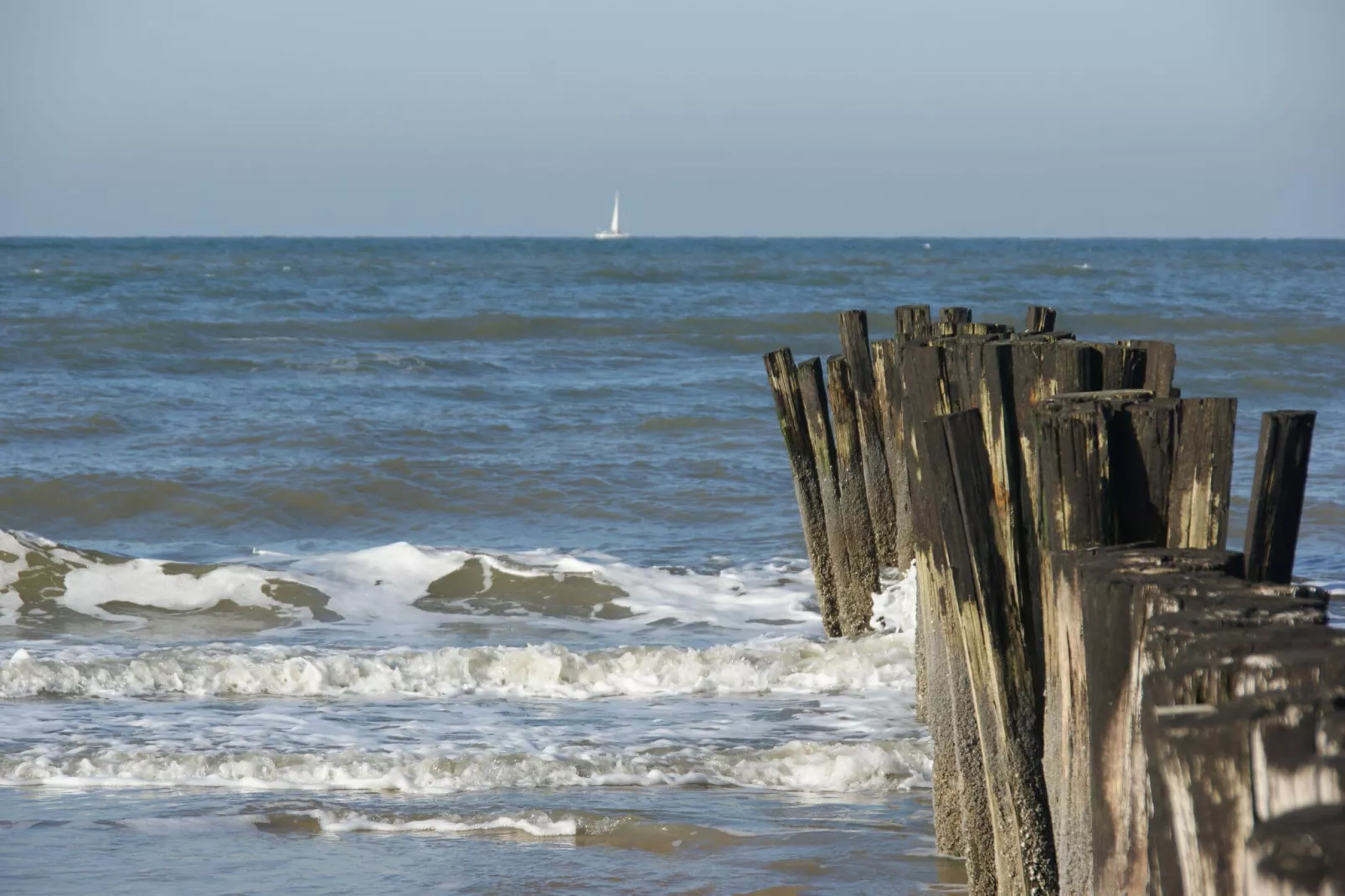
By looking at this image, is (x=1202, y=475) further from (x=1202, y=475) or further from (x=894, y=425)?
(x=894, y=425)

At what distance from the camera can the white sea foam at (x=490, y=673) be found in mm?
6512

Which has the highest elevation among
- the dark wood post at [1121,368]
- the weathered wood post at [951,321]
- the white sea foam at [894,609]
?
the weathered wood post at [951,321]

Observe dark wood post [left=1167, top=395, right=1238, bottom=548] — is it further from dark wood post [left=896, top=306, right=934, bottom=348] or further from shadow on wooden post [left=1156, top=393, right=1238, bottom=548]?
dark wood post [left=896, top=306, right=934, bottom=348]

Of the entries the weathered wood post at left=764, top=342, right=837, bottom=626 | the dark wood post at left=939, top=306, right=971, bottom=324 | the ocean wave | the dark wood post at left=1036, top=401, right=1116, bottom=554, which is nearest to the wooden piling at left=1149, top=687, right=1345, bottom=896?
the dark wood post at left=1036, top=401, right=1116, bottom=554

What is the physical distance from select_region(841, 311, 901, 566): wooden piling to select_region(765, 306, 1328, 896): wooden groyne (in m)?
2.00

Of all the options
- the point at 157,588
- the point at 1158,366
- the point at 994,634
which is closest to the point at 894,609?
the point at 1158,366

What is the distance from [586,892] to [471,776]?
3.94 feet

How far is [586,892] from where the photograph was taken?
13.5ft

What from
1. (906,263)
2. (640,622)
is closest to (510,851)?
(640,622)

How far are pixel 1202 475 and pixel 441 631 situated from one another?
602cm

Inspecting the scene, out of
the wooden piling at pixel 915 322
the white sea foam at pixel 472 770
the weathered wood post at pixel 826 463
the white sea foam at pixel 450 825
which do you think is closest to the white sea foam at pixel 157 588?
the white sea foam at pixel 472 770

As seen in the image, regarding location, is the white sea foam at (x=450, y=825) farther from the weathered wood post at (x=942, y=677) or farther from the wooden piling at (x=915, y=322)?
the wooden piling at (x=915, y=322)

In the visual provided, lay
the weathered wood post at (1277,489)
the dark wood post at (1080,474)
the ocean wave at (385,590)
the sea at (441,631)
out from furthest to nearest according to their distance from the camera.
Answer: the ocean wave at (385,590)
the sea at (441,631)
the weathered wood post at (1277,489)
the dark wood post at (1080,474)

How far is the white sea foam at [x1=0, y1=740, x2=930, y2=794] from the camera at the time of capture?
5176mm
